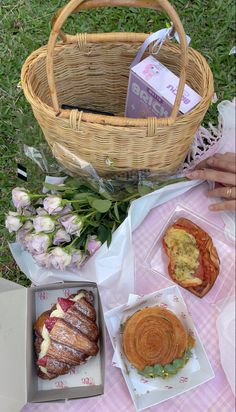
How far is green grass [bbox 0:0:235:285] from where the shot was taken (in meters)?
1.67

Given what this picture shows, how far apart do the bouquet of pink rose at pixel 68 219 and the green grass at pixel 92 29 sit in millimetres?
668

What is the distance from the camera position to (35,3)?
1.79m

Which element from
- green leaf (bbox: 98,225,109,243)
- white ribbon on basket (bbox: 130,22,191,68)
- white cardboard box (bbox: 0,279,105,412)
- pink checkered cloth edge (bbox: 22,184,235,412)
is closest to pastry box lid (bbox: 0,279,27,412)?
white cardboard box (bbox: 0,279,105,412)

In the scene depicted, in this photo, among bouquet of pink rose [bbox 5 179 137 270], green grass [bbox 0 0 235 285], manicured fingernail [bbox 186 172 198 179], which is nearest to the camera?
bouquet of pink rose [bbox 5 179 137 270]

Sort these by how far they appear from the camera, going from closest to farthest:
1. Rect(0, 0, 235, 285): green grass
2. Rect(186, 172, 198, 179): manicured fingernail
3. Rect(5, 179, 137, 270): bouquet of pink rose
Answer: Rect(5, 179, 137, 270): bouquet of pink rose → Rect(186, 172, 198, 179): manicured fingernail → Rect(0, 0, 235, 285): green grass

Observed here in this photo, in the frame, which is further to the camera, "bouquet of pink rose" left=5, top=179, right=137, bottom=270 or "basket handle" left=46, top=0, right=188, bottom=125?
"bouquet of pink rose" left=5, top=179, right=137, bottom=270

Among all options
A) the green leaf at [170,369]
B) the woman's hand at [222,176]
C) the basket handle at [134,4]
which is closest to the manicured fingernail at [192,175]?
the woman's hand at [222,176]

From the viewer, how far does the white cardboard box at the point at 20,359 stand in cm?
88

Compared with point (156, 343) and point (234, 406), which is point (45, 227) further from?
point (234, 406)

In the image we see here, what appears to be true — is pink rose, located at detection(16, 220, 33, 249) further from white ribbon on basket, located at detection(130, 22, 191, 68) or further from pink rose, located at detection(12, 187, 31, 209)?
white ribbon on basket, located at detection(130, 22, 191, 68)

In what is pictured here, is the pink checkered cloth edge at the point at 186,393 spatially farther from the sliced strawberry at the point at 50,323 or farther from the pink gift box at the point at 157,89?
the pink gift box at the point at 157,89

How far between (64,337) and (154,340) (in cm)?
21

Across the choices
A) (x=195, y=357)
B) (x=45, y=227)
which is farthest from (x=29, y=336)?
(x=195, y=357)

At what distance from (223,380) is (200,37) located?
1.33 meters
